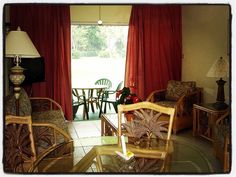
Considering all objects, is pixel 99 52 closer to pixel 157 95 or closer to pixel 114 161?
pixel 157 95

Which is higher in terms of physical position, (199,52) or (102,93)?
(199,52)

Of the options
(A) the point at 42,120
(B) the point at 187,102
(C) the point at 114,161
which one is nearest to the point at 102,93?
(B) the point at 187,102

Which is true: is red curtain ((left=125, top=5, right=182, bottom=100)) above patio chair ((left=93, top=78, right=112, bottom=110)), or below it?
above

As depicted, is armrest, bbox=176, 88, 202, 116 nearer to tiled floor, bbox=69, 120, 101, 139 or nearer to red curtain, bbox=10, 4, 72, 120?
tiled floor, bbox=69, 120, 101, 139

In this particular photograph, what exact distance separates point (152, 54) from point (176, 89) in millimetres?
608

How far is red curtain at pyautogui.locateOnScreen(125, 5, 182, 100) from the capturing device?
4133 mm

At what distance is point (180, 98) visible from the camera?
152 inches

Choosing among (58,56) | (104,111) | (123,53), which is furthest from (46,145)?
(123,53)

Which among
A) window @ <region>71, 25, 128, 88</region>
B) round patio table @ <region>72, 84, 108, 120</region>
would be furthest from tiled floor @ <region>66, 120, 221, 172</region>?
window @ <region>71, 25, 128, 88</region>

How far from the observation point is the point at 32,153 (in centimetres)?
174

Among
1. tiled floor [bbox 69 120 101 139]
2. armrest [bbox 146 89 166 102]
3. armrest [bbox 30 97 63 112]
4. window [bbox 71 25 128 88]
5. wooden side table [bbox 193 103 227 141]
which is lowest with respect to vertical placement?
tiled floor [bbox 69 120 101 139]

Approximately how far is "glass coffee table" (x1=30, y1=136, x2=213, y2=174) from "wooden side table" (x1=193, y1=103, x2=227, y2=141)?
48.1 inches

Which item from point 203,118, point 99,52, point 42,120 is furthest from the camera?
point 99,52

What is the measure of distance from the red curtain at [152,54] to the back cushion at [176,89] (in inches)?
4.9
